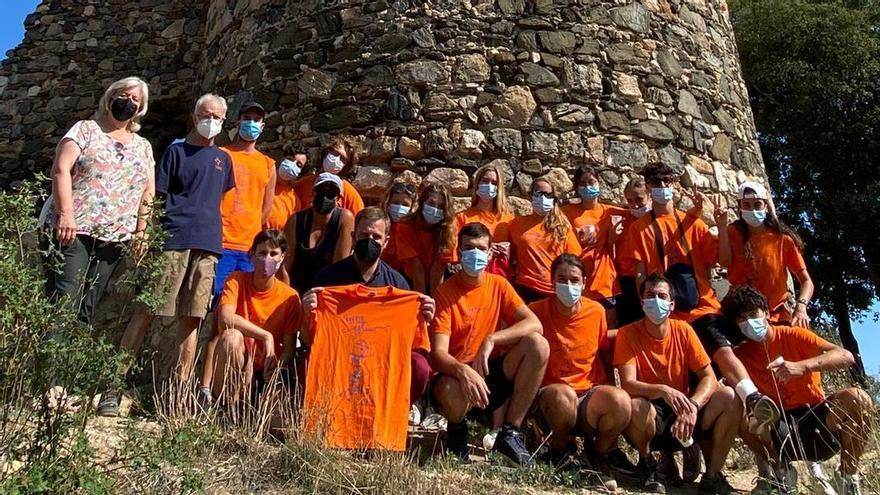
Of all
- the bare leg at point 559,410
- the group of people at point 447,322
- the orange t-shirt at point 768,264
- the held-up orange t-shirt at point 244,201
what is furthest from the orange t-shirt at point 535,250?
the held-up orange t-shirt at point 244,201

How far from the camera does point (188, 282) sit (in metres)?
4.16

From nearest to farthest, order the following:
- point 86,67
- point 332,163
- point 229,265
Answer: point 229,265, point 332,163, point 86,67

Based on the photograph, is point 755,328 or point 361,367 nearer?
point 361,367

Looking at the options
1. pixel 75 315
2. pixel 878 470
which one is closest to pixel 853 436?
pixel 878 470

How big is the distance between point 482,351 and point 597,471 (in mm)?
805

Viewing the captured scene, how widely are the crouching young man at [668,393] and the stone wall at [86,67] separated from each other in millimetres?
6461

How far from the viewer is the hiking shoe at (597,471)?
3.74 meters

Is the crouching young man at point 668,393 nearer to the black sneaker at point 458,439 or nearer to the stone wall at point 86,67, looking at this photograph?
the black sneaker at point 458,439

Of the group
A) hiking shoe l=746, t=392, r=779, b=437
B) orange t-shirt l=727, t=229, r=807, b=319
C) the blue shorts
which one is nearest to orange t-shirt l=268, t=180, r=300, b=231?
the blue shorts

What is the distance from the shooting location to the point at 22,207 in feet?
9.09

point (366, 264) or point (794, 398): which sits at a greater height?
point (366, 264)

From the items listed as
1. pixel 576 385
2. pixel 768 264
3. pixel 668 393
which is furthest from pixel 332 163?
pixel 768 264

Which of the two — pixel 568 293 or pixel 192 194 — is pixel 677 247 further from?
pixel 192 194

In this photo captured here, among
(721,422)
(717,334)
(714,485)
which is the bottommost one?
(714,485)
